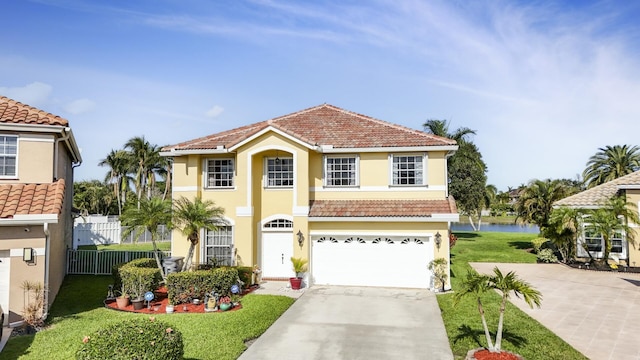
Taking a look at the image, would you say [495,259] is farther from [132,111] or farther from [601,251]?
[132,111]

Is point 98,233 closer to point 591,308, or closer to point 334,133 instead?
point 334,133

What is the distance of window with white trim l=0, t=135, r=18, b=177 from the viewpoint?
42.9 ft

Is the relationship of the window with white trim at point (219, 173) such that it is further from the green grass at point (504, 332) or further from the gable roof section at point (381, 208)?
the green grass at point (504, 332)

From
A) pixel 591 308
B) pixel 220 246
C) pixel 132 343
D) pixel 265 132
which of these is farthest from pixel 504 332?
pixel 220 246

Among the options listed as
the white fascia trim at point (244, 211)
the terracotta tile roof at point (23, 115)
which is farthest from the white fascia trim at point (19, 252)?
the white fascia trim at point (244, 211)

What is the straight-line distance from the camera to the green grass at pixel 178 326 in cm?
966

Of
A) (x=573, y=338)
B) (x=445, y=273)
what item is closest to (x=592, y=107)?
(x=445, y=273)

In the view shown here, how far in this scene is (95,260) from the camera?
20969mm

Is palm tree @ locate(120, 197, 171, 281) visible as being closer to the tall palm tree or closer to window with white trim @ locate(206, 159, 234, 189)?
window with white trim @ locate(206, 159, 234, 189)

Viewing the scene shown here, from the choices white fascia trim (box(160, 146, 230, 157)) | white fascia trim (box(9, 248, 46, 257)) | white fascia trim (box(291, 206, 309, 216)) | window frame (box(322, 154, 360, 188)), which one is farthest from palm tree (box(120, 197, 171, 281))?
window frame (box(322, 154, 360, 188))

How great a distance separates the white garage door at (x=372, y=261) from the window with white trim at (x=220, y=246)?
3896 mm

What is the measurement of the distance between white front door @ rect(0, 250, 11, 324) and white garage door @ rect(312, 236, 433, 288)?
10814mm

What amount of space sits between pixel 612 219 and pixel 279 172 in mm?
17340

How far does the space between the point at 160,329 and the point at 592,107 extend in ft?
70.5
